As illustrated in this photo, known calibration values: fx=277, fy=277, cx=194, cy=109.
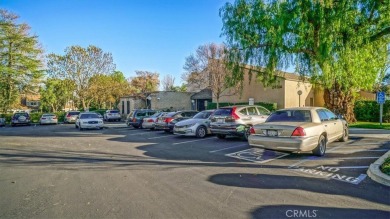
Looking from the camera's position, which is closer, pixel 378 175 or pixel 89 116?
pixel 378 175

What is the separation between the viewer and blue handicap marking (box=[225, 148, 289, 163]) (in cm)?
896

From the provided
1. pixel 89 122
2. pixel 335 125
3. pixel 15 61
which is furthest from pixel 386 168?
pixel 15 61

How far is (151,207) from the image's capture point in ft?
15.6

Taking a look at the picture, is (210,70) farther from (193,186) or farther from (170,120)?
(193,186)

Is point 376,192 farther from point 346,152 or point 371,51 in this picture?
point 371,51

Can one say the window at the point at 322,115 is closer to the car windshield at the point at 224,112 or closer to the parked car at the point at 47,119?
the car windshield at the point at 224,112

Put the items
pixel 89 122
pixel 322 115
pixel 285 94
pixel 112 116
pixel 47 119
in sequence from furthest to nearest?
pixel 112 116
pixel 47 119
pixel 285 94
pixel 89 122
pixel 322 115

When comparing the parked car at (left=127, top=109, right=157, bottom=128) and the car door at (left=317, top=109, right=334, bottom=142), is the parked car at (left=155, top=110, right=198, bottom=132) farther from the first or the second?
the car door at (left=317, top=109, right=334, bottom=142)

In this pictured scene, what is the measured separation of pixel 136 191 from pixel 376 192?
189 inches

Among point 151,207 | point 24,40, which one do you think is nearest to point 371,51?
point 151,207

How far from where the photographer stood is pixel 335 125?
10617mm

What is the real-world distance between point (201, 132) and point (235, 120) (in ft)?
9.23
